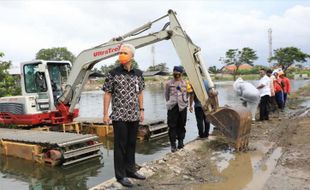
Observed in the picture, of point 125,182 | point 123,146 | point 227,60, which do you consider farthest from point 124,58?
point 227,60

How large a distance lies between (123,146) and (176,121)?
2934mm

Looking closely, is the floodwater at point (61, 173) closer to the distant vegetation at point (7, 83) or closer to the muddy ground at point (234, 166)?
the muddy ground at point (234, 166)

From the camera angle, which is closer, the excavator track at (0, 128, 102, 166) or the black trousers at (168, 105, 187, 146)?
the black trousers at (168, 105, 187, 146)

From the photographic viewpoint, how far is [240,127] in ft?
24.7

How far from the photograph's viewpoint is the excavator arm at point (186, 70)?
7.69 metres

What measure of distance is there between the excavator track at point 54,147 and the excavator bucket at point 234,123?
310 centimetres

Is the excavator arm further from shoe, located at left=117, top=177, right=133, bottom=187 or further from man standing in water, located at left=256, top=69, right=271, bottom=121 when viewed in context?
man standing in water, located at left=256, top=69, right=271, bottom=121

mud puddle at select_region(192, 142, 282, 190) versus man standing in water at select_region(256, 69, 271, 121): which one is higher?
man standing in water at select_region(256, 69, 271, 121)

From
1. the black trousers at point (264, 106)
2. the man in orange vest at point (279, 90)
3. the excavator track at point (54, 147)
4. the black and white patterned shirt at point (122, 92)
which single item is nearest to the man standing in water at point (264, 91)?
the black trousers at point (264, 106)

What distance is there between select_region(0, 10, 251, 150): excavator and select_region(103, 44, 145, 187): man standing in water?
10.6ft

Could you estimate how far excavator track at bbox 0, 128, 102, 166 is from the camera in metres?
8.48

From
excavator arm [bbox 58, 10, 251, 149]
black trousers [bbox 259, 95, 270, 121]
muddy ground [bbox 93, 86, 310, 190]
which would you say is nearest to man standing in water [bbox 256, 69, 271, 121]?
black trousers [bbox 259, 95, 270, 121]

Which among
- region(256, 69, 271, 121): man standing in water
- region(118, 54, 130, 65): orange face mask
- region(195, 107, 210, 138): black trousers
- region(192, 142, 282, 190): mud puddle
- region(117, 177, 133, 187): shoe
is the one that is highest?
region(118, 54, 130, 65): orange face mask

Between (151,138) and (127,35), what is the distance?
3.23 m
